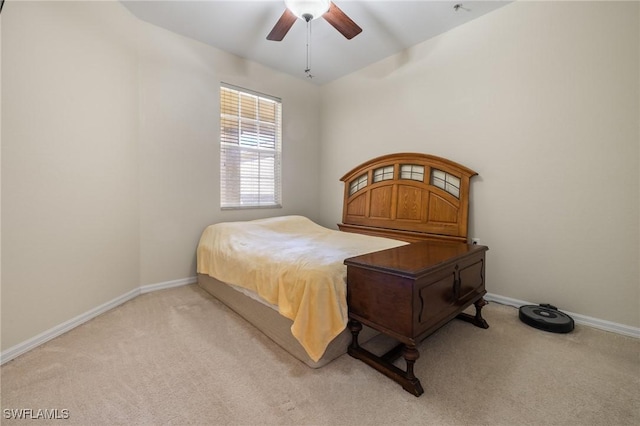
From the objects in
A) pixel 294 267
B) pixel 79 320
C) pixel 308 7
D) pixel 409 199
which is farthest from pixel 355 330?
pixel 308 7

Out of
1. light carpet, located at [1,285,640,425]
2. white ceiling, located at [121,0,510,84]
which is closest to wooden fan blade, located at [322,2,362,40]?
white ceiling, located at [121,0,510,84]

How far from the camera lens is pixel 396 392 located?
4.85 feet

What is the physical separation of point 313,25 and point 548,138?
252cm

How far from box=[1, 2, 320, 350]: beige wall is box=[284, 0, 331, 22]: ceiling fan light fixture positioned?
5.48 feet

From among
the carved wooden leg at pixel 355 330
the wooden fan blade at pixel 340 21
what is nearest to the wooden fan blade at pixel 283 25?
the wooden fan blade at pixel 340 21

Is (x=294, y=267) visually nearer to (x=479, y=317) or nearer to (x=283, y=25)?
(x=479, y=317)

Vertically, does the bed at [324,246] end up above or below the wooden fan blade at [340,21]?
below

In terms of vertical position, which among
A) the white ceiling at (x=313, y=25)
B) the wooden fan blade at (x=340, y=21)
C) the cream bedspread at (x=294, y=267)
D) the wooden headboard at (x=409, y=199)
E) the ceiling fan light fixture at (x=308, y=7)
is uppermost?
the white ceiling at (x=313, y=25)

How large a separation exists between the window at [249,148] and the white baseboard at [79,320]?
1.12 metres

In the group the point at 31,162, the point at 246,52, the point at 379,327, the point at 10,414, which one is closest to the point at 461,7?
the point at 246,52

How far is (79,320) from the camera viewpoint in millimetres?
2211

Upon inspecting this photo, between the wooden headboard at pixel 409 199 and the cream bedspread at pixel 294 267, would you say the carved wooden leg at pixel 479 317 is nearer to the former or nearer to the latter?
the wooden headboard at pixel 409 199

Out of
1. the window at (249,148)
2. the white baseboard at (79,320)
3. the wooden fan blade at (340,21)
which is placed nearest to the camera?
the white baseboard at (79,320)

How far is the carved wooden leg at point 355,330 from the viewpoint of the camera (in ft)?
5.80
